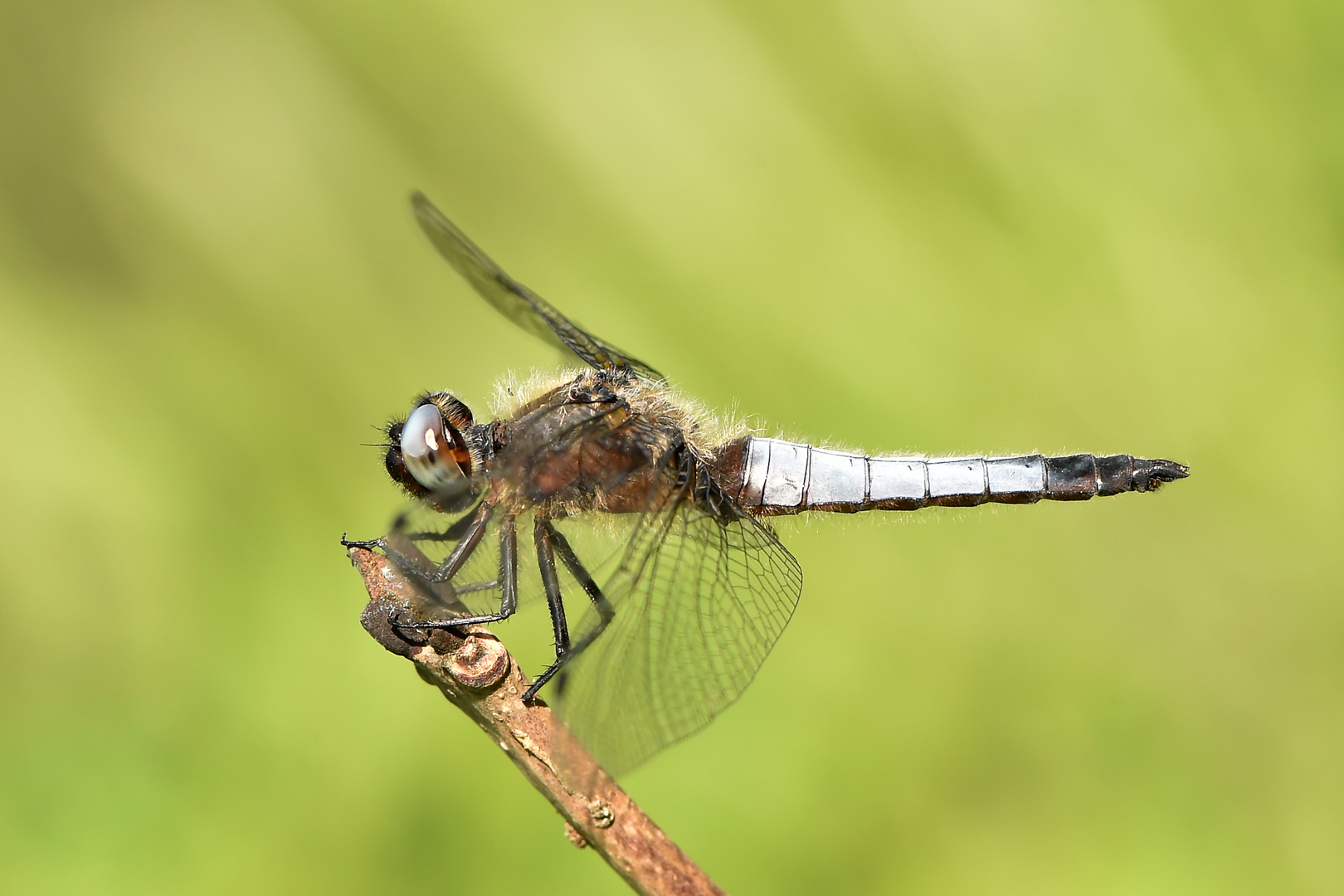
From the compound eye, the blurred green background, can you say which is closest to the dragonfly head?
the compound eye

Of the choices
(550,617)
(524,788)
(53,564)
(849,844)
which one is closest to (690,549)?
(550,617)

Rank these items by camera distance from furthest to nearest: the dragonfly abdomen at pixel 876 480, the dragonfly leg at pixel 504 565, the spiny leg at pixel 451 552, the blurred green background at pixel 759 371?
the blurred green background at pixel 759 371, the dragonfly abdomen at pixel 876 480, the dragonfly leg at pixel 504 565, the spiny leg at pixel 451 552

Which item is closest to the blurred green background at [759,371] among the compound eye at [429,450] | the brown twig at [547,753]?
the compound eye at [429,450]

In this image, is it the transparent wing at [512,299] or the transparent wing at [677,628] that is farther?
the transparent wing at [512,299]

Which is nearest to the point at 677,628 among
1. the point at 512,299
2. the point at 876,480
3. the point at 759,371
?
the point at 876,480

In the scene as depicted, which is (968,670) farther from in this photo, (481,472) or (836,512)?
(481,472)

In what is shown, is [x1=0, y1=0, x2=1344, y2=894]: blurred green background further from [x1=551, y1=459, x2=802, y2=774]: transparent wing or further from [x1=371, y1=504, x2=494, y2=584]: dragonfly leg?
[x1=371, y1=504, x2=494, y2=584]: dragonfly leg

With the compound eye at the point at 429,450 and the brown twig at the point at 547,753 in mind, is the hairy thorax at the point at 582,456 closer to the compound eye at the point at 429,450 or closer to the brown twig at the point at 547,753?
the compound eye at the point at 429,450

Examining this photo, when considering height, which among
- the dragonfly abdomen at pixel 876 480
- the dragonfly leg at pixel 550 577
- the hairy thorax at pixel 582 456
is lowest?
the dragonfly leg at pixel 550 577

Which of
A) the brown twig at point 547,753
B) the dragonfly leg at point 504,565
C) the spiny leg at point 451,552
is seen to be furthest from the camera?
the dragonfly leg at point 504,565
